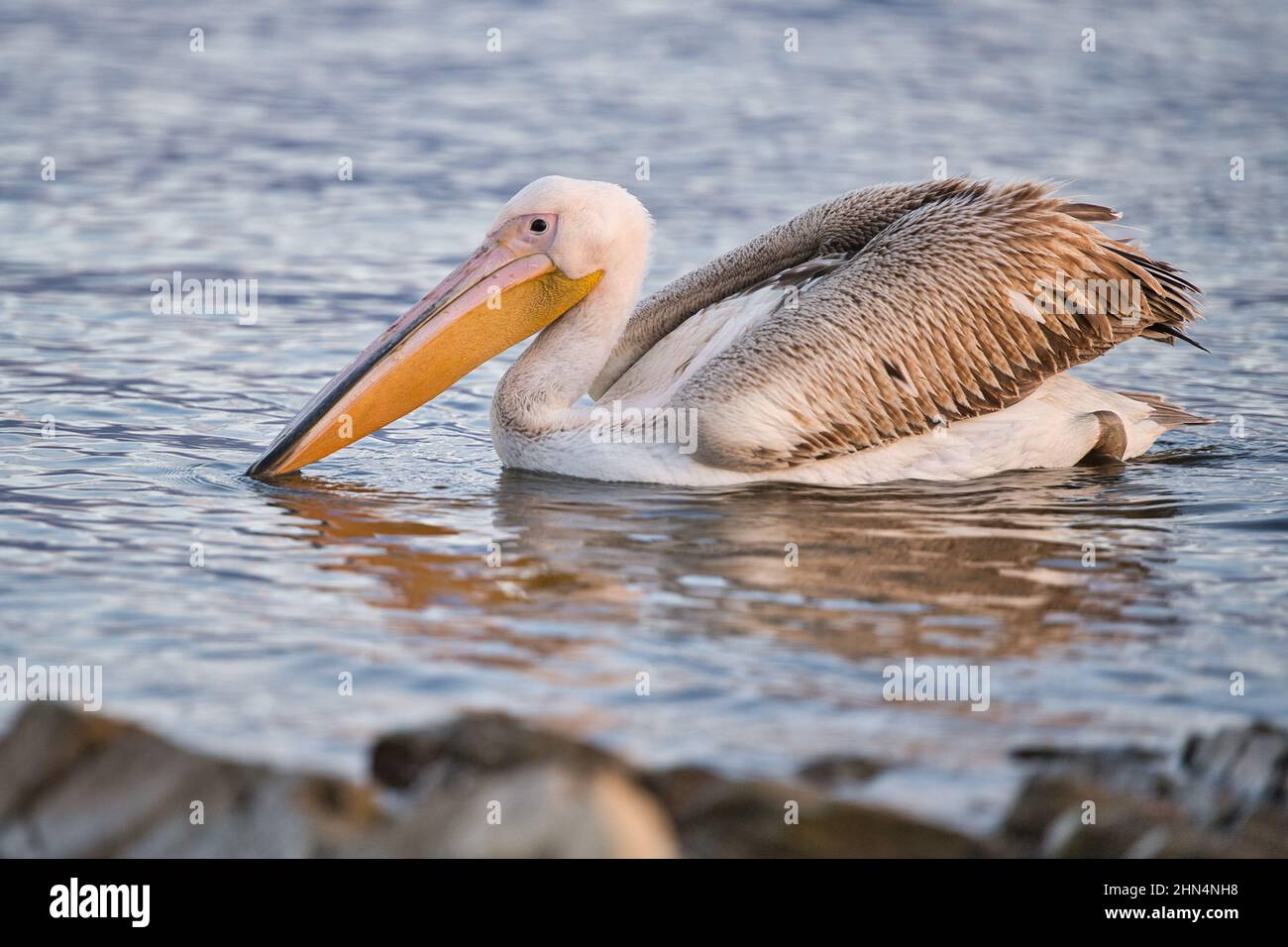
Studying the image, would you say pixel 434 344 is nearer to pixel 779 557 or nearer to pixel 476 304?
pixel 476 304

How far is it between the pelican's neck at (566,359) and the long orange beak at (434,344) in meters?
0.09

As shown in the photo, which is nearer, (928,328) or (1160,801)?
(1160,801)

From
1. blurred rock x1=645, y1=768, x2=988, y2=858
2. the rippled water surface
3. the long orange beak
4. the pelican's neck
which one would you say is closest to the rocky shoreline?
blurred rock x1=645, y1=768, x2=988, y2=858

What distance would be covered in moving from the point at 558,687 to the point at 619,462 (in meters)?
2.05

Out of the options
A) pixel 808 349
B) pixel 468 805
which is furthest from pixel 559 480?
pixel 468 805

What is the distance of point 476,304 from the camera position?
653 centimetres

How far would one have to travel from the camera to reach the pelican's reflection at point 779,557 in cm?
500

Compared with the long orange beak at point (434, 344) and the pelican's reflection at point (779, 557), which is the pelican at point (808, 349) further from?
the pelican's reflection at point (779, 557)

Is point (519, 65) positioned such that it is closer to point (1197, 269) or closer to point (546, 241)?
point (1197, 269)

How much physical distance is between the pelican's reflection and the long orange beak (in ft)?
0.65

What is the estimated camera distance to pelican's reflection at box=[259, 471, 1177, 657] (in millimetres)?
4996

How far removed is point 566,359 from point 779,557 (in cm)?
148

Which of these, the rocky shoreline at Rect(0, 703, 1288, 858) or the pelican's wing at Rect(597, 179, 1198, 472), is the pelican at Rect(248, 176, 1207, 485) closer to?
the pelican's wing at Rect(597, 179, 1198, 472)

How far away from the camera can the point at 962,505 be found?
6.30 meters
